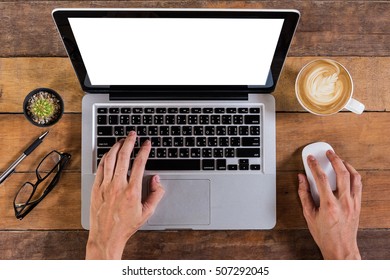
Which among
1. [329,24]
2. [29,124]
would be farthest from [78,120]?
[329,24]

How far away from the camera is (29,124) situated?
94 cm

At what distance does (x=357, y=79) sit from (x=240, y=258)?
1.62ft

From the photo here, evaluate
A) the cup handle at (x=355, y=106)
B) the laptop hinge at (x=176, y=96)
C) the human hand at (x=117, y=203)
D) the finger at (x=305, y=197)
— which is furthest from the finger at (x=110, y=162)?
the cup handle at (x=355, y=106)

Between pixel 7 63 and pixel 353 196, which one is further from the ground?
pixel 7 63

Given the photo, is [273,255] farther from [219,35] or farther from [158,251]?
[219,35]

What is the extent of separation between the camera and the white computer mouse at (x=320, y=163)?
3.02ft

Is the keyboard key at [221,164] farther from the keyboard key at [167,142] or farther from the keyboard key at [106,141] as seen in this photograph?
A: the keyboard key at [106,141]

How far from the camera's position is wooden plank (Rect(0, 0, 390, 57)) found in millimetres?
948

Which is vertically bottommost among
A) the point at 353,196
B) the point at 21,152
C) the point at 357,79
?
the point at 353,196

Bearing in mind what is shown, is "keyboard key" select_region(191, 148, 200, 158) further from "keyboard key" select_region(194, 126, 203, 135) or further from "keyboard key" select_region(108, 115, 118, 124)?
"keyboard key" select_region(108, 115, 118, 124)

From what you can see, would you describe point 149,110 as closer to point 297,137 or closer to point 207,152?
point 207,152

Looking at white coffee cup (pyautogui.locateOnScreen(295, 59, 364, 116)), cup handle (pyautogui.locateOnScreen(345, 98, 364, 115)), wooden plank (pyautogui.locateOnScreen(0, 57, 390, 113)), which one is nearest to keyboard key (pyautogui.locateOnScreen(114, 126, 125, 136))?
wooden plank (pyautogui.locateOnScreen(0, 57, 390, 113))

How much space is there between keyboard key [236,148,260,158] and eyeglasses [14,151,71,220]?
1.26ft

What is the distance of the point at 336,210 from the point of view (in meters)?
0.90
